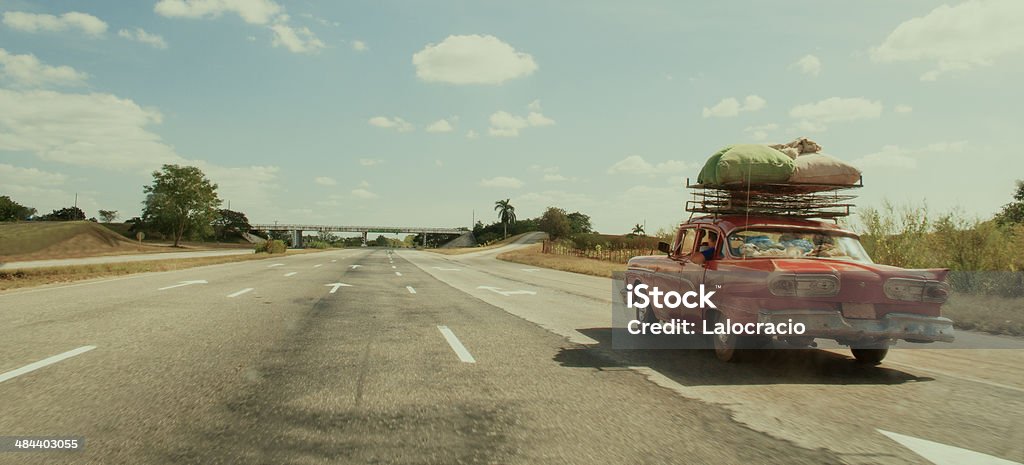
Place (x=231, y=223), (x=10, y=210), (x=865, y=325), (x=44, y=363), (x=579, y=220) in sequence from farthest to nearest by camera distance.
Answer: (x=579, y=220) < (x=231, y=223) < (x=10, y=210) < (x=44, y=363) < (x=865, y=325)

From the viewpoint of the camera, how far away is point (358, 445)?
11.9ft

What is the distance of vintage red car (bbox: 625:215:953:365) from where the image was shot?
5562 mm

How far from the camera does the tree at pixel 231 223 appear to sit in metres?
119

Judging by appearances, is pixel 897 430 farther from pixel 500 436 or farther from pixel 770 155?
pixel 770 155


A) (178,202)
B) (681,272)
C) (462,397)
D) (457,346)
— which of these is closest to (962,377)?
(681,272)

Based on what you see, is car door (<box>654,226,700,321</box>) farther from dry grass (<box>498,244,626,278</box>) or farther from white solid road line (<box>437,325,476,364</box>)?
dry grass (<box>498,244,626,278</box>)

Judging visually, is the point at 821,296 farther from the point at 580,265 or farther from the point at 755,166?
the point at 580,265

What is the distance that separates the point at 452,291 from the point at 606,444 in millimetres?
12590

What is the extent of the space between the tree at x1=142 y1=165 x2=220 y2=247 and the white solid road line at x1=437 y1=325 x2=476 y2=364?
8152cm

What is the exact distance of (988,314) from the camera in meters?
10.9

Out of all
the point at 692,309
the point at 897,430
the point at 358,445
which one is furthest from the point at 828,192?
the point at 358,445

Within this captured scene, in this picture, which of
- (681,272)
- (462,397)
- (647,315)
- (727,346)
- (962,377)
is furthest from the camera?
(647,315)

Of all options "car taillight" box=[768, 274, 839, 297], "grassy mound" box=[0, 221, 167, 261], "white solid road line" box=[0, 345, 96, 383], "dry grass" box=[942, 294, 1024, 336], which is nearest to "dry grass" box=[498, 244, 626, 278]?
"dry grass" box=[942, 294, 1024, 336]

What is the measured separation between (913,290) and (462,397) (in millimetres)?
4334
